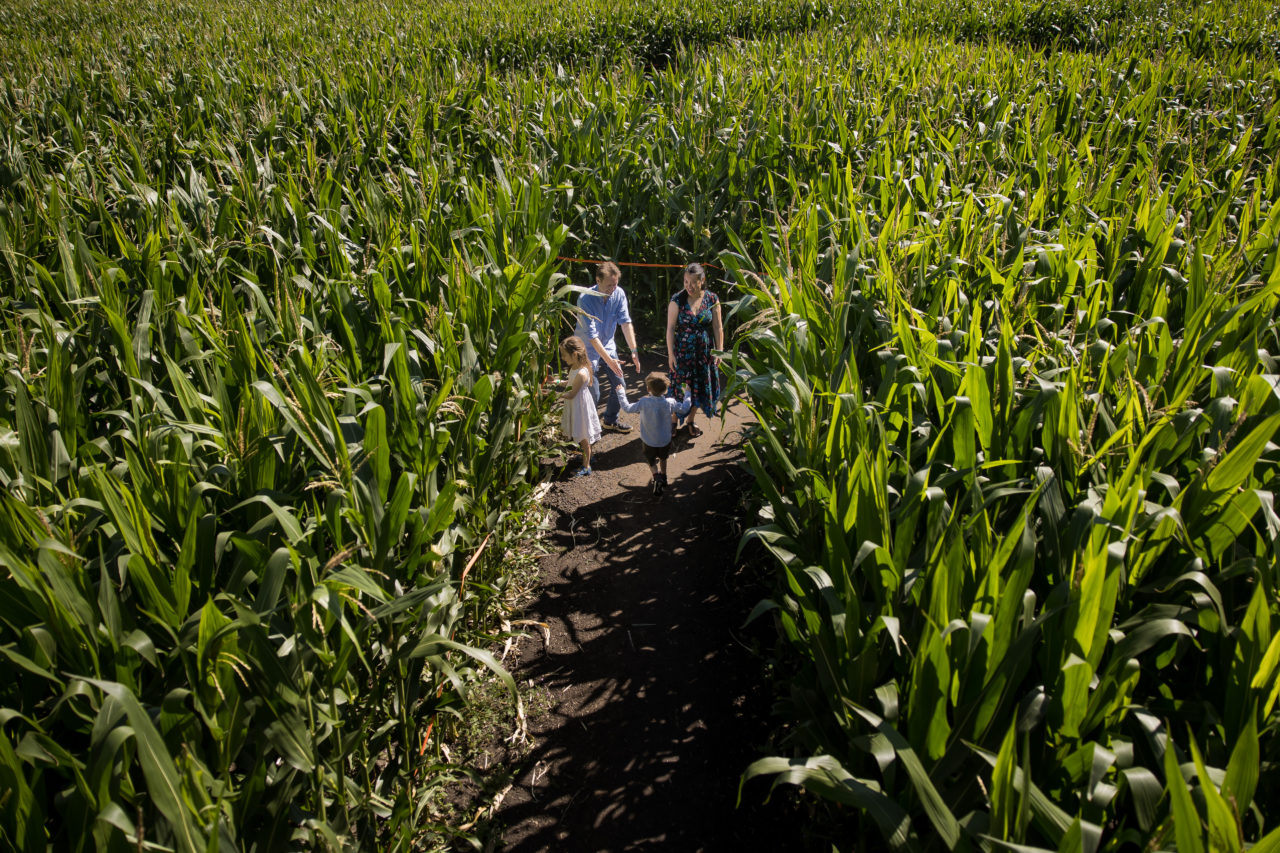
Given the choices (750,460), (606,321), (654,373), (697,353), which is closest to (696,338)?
(697,353)

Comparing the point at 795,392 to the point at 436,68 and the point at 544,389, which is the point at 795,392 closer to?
the point at 544,389

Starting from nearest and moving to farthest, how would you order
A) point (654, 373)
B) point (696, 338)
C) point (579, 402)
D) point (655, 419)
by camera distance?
point (655, 419)
point (579, 402)
point (696, 338)
point (654, 373)

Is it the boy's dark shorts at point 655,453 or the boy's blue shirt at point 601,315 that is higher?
the boy's blue shirt at point 601,315

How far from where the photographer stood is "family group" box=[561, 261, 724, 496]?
448 centimetres

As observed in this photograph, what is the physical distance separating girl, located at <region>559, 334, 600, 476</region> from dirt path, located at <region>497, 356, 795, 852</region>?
1.05 ft

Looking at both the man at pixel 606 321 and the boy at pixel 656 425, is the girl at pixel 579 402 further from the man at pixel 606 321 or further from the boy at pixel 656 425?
the man at pixel 606 321

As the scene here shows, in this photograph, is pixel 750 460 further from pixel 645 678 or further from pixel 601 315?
pixel 601 315

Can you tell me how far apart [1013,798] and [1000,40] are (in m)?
15.4

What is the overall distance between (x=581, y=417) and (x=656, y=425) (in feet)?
1.67

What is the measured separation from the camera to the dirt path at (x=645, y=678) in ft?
9.18

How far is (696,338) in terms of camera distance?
4.84 metres

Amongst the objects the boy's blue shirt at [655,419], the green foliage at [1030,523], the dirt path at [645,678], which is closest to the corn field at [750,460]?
the green foliage at [1030,523]

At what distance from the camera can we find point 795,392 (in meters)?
3.11

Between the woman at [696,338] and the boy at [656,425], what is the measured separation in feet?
1.31
